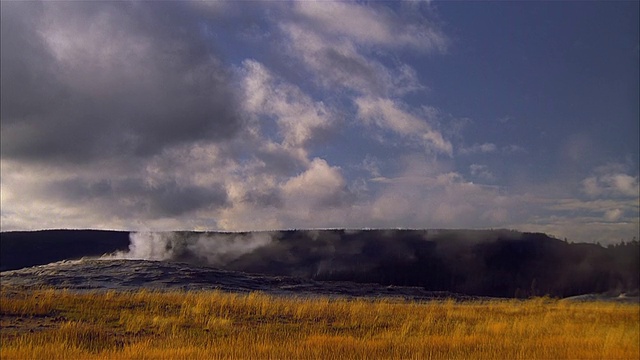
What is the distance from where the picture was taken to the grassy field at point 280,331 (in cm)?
1040

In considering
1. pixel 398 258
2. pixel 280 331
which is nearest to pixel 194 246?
pixel 398 258

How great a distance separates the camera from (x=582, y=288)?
36.7 metres

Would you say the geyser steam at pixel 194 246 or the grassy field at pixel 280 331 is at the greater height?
the geyser steam at pixel 194 246

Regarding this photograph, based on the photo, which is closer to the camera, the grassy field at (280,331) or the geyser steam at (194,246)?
the grassy field at (280,331)

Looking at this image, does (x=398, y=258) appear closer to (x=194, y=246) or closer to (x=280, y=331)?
(x=194, y=246)

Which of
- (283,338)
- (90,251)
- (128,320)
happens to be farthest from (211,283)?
(90,251)

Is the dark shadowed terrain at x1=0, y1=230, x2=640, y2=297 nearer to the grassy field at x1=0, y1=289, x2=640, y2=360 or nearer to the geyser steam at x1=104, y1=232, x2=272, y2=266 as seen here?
the geyser steam at x1=104, y1=232, x2=272, y2=266

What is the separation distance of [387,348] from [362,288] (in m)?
23.7

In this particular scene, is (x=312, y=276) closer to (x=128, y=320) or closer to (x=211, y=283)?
(x=211, y=283)

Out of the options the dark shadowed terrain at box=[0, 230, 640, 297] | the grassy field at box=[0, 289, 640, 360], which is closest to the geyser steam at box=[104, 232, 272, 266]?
the dark shadowed terrain at box=[0, 230, 640, 297]

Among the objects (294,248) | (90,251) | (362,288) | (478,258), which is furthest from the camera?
(90,251)

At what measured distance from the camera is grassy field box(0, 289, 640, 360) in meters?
10.4

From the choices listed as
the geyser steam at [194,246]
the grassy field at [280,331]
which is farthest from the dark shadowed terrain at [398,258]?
the grassy field at [280,331]

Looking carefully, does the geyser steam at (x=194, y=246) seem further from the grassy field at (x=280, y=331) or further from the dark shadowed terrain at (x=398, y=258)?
the grassy field at (x=280, y=331)
